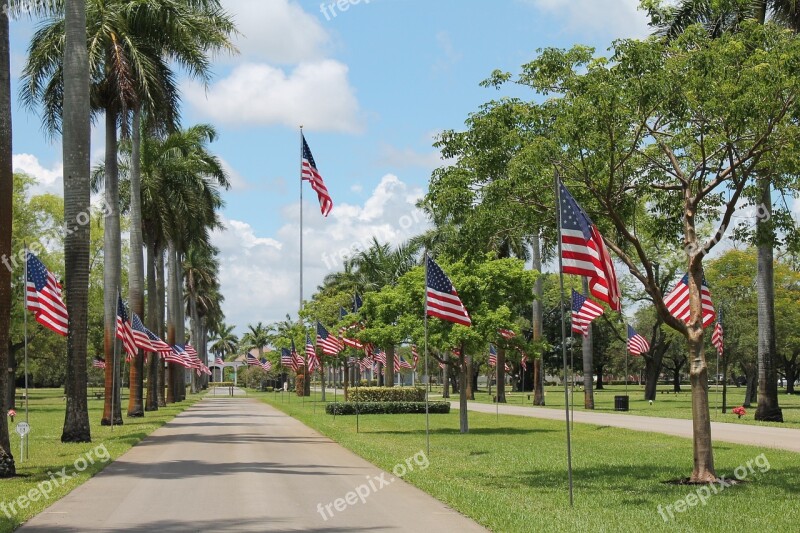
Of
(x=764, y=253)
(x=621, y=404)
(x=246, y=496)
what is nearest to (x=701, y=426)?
(x=246, y=496)

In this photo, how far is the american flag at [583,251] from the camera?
12648 mm

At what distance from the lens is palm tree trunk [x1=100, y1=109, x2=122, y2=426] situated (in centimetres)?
3131

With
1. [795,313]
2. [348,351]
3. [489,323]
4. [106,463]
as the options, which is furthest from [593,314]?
[795,313]

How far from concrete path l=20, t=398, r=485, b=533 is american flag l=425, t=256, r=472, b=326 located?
308 centimetres

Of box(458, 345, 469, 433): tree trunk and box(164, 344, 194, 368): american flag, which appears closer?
box(458, 345, 469, 433): tree trunk

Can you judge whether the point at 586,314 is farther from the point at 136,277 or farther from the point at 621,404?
the point at 136,277

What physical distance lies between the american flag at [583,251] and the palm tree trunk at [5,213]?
924 cm

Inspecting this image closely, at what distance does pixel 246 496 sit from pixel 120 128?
2192 cm

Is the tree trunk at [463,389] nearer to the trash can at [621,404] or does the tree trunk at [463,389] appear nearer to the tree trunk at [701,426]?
the tree trunk at [701,426]

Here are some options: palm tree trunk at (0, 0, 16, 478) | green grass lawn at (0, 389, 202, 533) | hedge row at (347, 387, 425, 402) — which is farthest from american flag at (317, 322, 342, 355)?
palm tree trunk at (0, 0, 16, 478)

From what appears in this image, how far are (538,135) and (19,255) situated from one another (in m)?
35.6

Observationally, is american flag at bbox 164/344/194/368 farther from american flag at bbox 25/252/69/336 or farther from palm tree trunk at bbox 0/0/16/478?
palm tree trunk at bbox 0/0/16/478

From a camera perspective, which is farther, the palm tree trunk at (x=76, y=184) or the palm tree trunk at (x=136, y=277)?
the palm tree trunk at (x=136, y=277)

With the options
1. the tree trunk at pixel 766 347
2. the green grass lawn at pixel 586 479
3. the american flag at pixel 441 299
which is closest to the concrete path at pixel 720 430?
the green grass lawn at pixel 586 479
